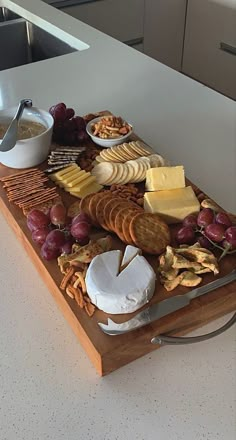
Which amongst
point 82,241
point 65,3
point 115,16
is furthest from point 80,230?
point 115,16

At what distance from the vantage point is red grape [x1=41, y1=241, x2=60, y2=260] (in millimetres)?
737

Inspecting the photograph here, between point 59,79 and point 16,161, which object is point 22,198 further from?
point 59,79

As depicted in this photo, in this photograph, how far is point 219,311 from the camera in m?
0.70

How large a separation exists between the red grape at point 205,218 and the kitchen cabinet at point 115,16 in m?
1.82

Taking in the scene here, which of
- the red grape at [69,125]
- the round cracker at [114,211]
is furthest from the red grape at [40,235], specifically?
the red grape at [69,125]

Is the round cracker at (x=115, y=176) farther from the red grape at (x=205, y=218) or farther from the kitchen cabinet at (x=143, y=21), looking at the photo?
the kitchen cabinet at (x=143, y=21)

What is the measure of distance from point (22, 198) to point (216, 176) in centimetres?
40

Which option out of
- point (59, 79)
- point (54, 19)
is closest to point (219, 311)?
point (59, 79)

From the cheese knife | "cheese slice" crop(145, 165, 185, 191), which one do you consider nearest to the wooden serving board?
the cheese knife

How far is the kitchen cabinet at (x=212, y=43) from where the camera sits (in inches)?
95.0

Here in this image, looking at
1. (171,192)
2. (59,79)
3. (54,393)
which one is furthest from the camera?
(59,79)

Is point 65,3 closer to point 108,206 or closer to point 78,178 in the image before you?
point 78,178

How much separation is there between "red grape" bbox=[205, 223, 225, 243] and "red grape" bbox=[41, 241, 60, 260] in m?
0.24

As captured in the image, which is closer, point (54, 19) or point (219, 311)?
point (219, 311)
